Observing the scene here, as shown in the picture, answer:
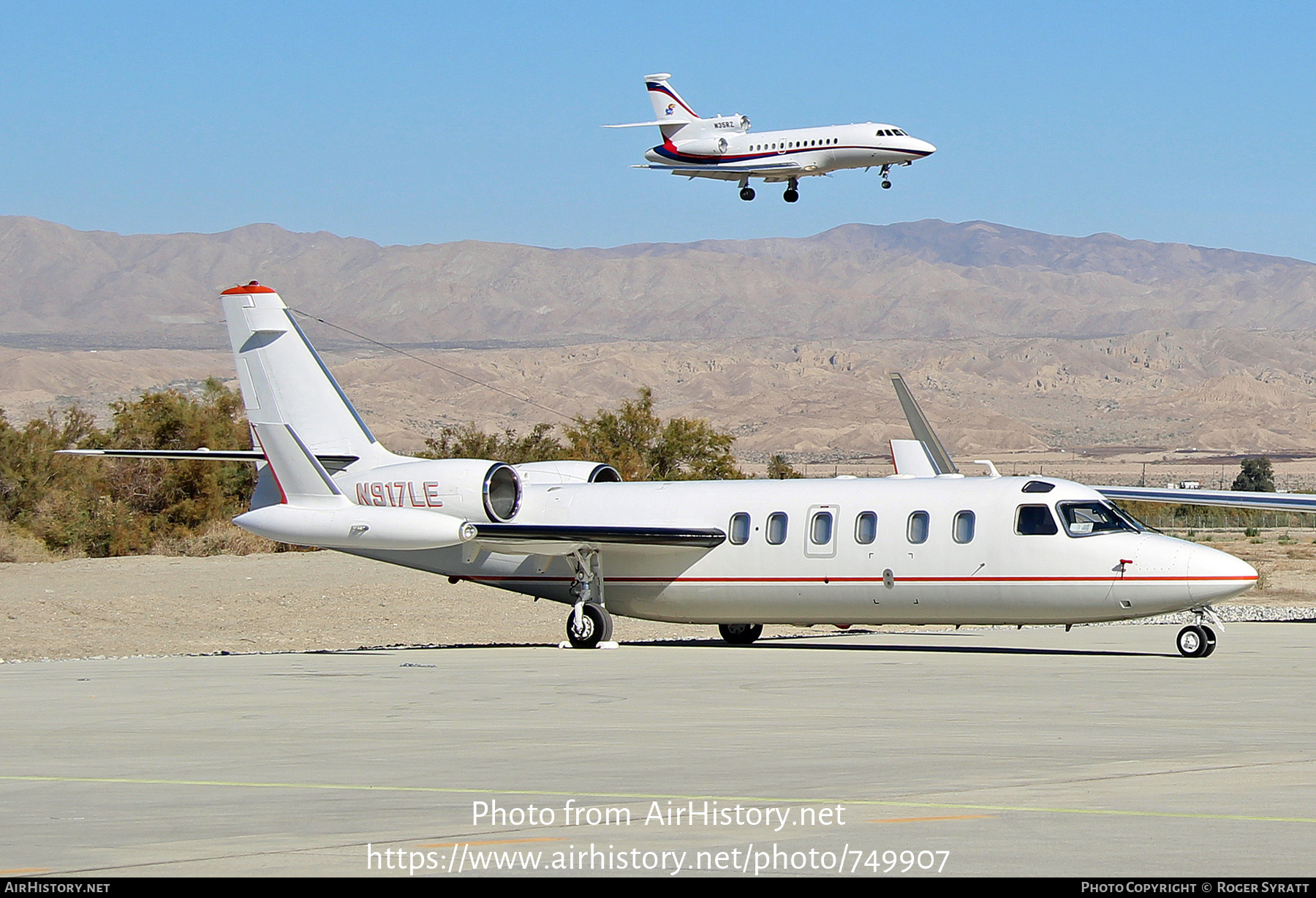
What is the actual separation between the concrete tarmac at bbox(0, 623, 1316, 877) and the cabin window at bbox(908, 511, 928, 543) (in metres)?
3.04

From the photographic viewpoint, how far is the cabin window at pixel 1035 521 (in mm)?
24422

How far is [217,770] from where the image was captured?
1194cm

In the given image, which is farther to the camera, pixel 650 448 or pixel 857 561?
pixel 650 448

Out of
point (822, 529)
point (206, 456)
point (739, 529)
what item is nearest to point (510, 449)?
point (206, 456)

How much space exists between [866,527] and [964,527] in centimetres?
152

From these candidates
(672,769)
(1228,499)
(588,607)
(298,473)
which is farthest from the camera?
(1228,499)

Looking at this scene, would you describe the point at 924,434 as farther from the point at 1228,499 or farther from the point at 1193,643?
the point at 1193,643

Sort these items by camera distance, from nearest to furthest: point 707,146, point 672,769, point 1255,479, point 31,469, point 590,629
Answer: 1. point 672,769
2. point 590,629
3. point 31,469
4. point 707,146
5. point 1255,479

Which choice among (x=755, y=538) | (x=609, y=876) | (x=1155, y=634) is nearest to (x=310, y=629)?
(x=755, y=538)

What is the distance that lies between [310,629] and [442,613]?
344cm

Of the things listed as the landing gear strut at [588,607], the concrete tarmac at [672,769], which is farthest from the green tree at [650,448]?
the concrete tarmac at [672,769]

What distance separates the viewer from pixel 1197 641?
23156mm

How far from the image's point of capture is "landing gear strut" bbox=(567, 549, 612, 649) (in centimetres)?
2738

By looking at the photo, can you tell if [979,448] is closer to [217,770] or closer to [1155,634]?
[1155,634]
